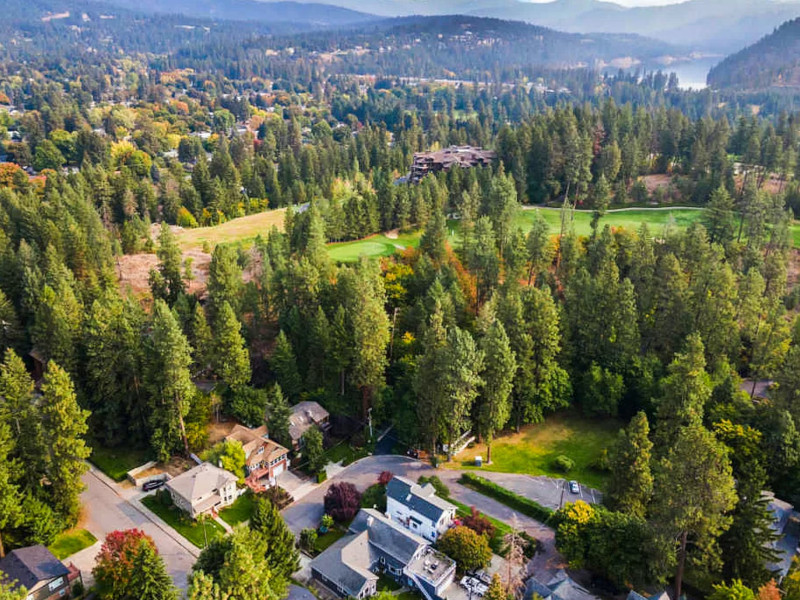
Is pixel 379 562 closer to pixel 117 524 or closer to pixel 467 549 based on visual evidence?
pixel 467 549

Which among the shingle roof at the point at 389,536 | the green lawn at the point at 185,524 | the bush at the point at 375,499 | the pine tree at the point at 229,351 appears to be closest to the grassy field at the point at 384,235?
the pine tree at the point at 229,351

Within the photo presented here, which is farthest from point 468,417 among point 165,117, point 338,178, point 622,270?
point 165,117

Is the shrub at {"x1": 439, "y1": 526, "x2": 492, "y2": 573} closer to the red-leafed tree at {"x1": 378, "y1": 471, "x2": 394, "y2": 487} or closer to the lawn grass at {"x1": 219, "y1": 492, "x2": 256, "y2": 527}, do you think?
the red-leafed tree at {"x1": 378, "y1": 471, "x2": 394, "y2": 487}

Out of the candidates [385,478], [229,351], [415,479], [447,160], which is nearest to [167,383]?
[229,351]

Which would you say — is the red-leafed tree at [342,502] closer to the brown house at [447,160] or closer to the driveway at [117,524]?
the driveway at [117,524]

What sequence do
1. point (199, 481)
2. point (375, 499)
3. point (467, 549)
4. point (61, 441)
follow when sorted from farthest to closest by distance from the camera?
1. point (375, 499)
2. point (199, 481)
3. point (61, 441)
4. point (467, 549)
